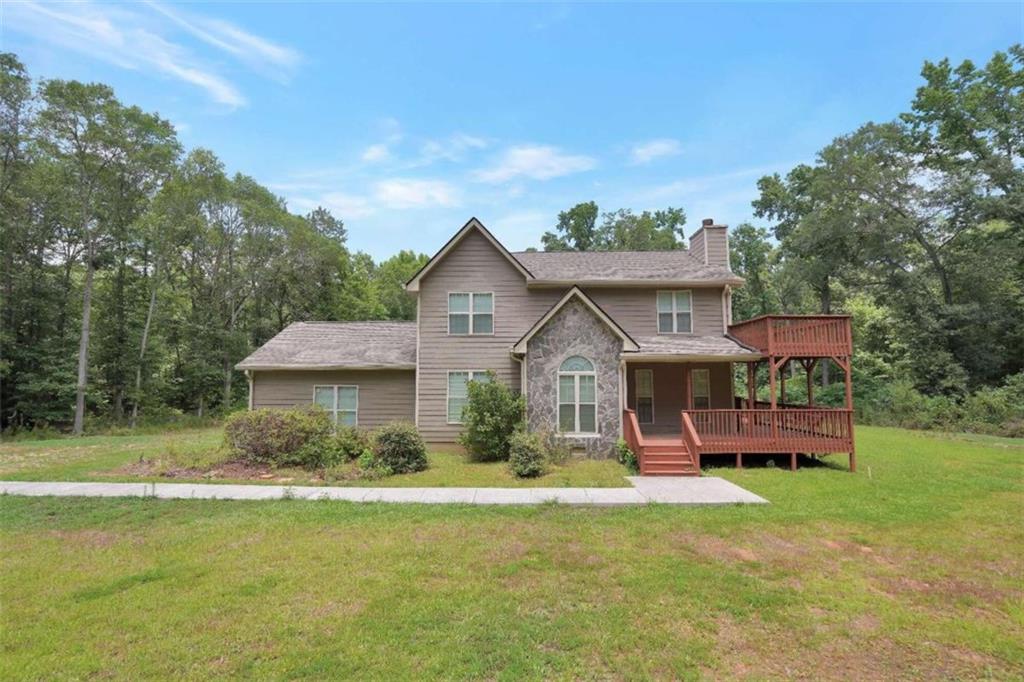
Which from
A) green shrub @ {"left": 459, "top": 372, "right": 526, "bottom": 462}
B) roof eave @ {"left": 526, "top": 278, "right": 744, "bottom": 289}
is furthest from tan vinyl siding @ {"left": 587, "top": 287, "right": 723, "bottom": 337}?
green shrub @ {"left": 459, "top": 372, "right": 526, "bottom": 462}

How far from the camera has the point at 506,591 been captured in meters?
5.17

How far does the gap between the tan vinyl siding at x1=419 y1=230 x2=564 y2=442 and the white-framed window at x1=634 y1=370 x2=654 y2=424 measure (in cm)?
417

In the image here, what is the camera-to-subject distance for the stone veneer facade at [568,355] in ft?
45.1

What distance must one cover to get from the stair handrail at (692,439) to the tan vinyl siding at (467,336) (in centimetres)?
536

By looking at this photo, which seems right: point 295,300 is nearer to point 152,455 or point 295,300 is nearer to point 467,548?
point 152,455

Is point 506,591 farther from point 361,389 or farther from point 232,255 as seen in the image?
point 232,255

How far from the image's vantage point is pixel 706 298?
16.4 metres

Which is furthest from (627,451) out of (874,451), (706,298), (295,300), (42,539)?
(295,300)

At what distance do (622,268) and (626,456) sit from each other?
7440mm

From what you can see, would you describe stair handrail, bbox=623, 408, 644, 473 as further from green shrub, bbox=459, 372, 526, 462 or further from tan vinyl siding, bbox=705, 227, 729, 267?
tan vinyl siding, bbox=705, 227, 729, 267

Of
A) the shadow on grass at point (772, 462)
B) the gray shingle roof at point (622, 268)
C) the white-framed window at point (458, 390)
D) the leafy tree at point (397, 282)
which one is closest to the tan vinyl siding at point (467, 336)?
the white-framed window at point (458, 390)

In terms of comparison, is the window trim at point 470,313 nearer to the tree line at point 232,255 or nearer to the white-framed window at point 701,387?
the white-framed window at point 701,387

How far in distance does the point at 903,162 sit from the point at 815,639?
123 feet

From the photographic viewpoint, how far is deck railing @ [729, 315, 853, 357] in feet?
42.0
